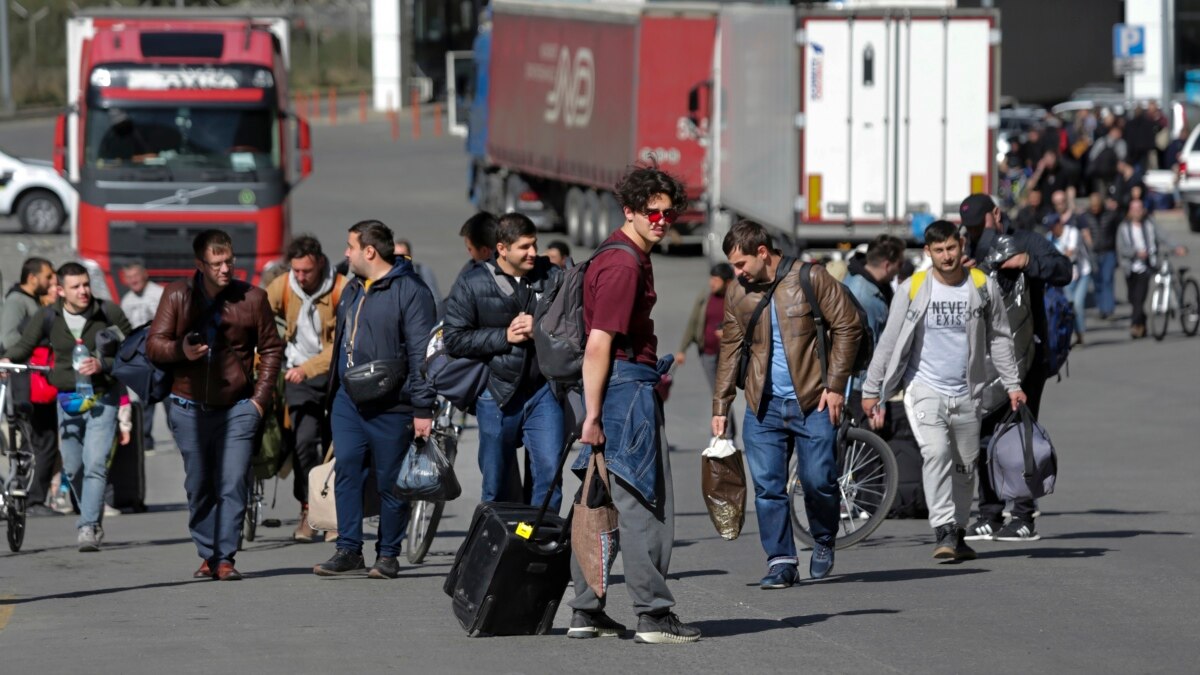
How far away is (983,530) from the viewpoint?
36.6 feet

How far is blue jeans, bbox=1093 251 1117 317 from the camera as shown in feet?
80.1

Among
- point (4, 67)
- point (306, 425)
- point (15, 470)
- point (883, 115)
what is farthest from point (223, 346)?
point (4, 67)

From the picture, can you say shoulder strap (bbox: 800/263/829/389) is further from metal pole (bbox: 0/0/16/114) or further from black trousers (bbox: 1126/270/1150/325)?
metal pole (bbox: 0/0/16/114)

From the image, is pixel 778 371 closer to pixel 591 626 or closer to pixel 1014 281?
pixel 591 626

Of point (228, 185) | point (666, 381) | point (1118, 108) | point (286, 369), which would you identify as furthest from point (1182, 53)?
point (286, 369)

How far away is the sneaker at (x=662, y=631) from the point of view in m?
7.66

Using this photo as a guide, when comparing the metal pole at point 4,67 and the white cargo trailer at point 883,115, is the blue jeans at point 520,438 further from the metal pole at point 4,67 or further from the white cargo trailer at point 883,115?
the metal pole at point 4,67

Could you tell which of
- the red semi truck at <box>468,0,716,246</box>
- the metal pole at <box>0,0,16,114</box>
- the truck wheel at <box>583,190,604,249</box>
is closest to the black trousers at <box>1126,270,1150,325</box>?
the red semi truck at <box>468,0,716,246</box>

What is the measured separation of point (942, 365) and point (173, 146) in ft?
50.0

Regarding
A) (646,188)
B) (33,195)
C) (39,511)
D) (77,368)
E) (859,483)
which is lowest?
(39,511)

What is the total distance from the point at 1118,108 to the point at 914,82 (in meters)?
20.3

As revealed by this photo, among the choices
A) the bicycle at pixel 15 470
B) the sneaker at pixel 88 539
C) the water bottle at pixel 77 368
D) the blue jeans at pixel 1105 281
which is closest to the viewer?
the bicycle at pixel 15 470

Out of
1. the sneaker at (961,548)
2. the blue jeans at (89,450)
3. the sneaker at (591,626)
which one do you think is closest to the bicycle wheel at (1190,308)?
the sneaker at (961,548)

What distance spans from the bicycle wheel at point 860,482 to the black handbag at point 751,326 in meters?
1.74
